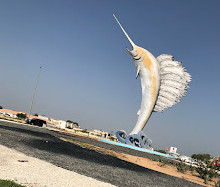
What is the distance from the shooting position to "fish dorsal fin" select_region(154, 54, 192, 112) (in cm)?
3591

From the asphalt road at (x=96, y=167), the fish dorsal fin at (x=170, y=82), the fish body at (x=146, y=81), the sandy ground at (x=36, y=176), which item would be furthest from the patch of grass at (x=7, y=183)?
the fish dorsal fin at (x=170, y=82)

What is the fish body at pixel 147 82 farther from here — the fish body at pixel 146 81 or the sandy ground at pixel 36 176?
the sandy ground at pixel 36 176

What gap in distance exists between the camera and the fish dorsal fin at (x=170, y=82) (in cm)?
3591

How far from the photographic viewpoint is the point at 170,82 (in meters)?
36.9

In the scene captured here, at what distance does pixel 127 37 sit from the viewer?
130ft

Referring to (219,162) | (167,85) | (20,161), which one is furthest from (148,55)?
(20,161)

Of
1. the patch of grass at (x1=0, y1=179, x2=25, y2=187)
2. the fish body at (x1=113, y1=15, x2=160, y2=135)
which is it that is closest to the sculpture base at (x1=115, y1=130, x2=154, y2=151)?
Result: the fish body at (x1=113, y1=15, x2=160, y2=135)

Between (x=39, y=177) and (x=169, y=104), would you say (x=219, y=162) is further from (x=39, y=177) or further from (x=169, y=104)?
(x=39, y=177)

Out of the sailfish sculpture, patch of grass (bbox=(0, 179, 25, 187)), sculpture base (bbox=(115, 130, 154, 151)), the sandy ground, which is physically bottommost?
sculpture base (bbox=(115, 130, 154, 151))

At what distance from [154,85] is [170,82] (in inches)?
112

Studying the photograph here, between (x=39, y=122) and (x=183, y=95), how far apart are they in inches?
1121

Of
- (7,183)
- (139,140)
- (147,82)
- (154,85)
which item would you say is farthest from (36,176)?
(147,82)

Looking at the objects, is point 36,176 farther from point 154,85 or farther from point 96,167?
point 154,85

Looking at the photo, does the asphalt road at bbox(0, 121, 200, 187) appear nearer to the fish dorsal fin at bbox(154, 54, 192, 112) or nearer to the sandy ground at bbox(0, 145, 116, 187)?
the sandy ground at bbox(0, 145, 116, 187)
